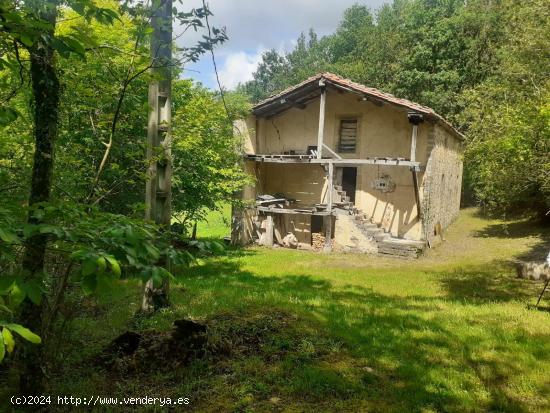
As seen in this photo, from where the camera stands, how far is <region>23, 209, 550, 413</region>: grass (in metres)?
4.20

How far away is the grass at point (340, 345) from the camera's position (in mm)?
4203

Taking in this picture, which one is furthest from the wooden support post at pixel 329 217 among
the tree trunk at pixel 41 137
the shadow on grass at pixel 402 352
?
the tree trunk at pixel 41 137

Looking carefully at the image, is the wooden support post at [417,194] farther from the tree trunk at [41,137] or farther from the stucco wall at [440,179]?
the tree trunk at [41,137]

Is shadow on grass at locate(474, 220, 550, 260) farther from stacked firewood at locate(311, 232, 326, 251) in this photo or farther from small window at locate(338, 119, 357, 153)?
stacked firewood at locate(311, 232, 326, 251)

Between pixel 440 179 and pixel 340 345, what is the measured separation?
44.3ft

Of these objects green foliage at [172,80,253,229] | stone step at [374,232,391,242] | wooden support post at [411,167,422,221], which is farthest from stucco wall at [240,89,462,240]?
green foliage at [172,80,253,229]

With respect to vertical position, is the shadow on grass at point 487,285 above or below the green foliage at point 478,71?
below

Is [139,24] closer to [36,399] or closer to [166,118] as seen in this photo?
[166,118]

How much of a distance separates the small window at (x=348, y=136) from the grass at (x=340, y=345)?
7.91 metres

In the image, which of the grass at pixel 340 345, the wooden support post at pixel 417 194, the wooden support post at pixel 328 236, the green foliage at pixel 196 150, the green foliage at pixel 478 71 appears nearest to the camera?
Answer: the grass at pixel 340 345

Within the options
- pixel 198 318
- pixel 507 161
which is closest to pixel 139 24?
pixel 198 318

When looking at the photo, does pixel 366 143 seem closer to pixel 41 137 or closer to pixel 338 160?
pixel 338 160

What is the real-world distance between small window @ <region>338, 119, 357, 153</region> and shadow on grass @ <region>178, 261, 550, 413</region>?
9.20 meters

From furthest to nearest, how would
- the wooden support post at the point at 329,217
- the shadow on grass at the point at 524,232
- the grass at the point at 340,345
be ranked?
the wooden support post at the point at 329,217 → the shadow on grass at the point at 524,232 → the grass at the point at 340,345
